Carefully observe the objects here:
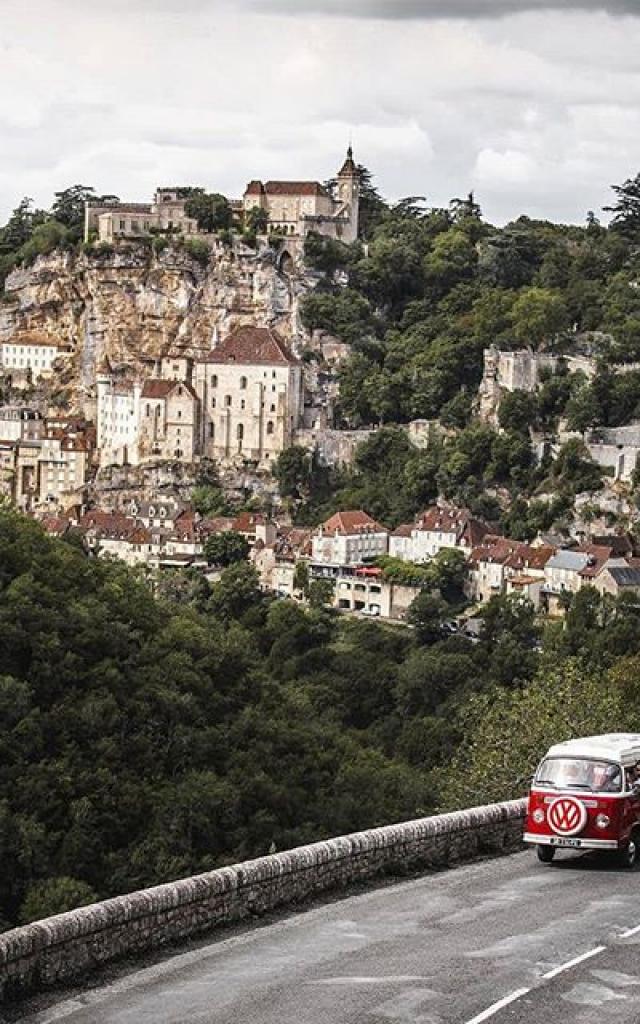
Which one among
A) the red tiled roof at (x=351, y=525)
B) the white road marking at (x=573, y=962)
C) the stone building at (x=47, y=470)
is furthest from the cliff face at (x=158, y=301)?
the white road marking at (x=573, y=962)

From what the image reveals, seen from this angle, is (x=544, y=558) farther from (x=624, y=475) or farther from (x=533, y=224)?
(x=533, y=224)

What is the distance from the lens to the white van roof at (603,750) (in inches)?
574

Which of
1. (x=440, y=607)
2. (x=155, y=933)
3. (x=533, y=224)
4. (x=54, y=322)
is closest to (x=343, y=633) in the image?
(x=440, y=607)

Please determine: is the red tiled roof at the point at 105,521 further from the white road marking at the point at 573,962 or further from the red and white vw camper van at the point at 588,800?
the white road marking at the point at 573,962

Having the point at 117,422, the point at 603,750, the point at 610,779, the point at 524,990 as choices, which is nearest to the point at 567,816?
the point at 610,779

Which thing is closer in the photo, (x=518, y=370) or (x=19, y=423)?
(x=518, y=370)

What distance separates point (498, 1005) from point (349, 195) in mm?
88185

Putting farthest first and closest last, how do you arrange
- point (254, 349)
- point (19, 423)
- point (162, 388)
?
point (19, 423) < point (162, 388) < point (254, 349)

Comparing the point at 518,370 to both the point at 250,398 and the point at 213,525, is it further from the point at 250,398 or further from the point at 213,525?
the point at 213,525

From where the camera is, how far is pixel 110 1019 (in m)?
10.4

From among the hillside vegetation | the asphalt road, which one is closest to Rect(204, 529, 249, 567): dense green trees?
the hillside vegetation

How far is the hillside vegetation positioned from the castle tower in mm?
60866

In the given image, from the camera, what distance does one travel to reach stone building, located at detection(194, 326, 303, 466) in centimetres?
8388

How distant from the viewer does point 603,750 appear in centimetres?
1467
